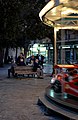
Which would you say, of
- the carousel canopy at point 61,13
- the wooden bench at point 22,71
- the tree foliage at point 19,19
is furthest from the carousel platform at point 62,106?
the wooden bench at point 22,71

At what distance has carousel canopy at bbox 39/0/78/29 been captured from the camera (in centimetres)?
1102

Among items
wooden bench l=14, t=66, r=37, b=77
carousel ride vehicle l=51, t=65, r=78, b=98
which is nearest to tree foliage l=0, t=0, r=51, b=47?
wooden bench l=14, t=66, r=37, b=77

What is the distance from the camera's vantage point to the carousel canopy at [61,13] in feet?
36.1

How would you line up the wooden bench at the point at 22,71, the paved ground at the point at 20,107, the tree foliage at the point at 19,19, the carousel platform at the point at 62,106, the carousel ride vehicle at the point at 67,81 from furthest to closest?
1. the wooden bench at the point at 22,71
2. the tree foliage at the point at 19,19
3. the carousel ride vehicle at the point at 67,81
4. the paved ground at the point at 20,107
5. the carousel platform at the point at 62,106

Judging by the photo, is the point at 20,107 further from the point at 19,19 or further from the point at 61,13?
the point at 19,19

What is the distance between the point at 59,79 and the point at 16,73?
34.6 ft

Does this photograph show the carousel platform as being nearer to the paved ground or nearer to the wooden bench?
the paved ground

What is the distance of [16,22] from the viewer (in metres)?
23.7

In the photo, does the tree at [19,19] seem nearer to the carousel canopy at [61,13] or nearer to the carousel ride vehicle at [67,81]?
the carousel canopy at [61,13]

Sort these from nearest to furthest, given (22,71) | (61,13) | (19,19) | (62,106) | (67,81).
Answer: (62,106)
(67,81)
(61,13)
(22,71)
(19,19)

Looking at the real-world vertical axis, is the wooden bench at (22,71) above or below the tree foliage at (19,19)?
below

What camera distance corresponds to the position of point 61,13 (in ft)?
44.1

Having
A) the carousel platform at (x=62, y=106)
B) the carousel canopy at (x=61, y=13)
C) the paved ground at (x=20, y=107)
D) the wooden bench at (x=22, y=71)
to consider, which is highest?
the carousel canopy at (x=61, y=13)

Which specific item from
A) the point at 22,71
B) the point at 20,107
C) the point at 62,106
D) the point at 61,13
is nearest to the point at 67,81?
the point at 20,107
